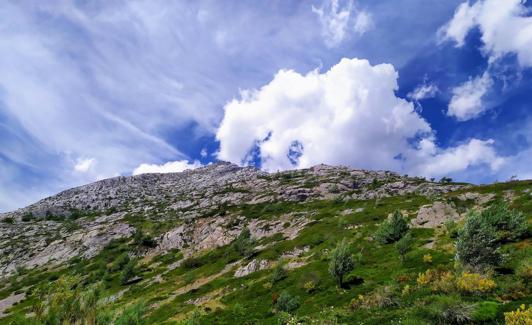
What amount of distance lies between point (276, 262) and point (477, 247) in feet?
120

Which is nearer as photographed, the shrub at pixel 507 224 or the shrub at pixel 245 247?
the shrub at pixel 507 224

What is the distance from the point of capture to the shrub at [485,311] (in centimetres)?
1566

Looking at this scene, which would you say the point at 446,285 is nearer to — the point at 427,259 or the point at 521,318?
the point at 521,318

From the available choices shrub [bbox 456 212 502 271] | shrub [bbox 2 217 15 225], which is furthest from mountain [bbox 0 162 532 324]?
shrub [bbox 2 217 15 225]

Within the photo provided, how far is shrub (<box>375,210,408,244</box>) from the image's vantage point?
46.5 m

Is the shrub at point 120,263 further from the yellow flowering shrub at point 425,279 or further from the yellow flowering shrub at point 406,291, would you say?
the yellow flowering shrub at point 425,279

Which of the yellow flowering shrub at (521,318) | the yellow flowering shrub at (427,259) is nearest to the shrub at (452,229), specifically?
the yellow flowering shrub at (427,259)

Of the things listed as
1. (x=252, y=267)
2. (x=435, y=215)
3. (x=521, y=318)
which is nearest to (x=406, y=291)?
(x=521, y=318)

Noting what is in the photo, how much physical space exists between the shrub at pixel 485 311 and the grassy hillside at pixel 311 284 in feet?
0.16

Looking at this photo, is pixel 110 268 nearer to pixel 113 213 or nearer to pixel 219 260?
pixel 219 260

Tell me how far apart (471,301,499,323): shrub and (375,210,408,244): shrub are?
98.6ft

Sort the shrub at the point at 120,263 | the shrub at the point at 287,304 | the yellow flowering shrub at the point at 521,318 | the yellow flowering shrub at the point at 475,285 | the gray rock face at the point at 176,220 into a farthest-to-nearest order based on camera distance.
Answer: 1. the gray rock face at the point at 176,220
2. the shrub at the point at 120,263
3. the shrub at the point at 287,304
4. the yellow flowering shrub at the point at 475,285
5. the yellow flowering shrub at the point at 521,318

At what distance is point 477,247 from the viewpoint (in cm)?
2484

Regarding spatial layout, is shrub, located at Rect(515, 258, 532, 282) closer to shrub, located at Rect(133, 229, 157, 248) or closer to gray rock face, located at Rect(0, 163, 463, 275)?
gray rock face, located at Rect(0, 163, 463, 275)
